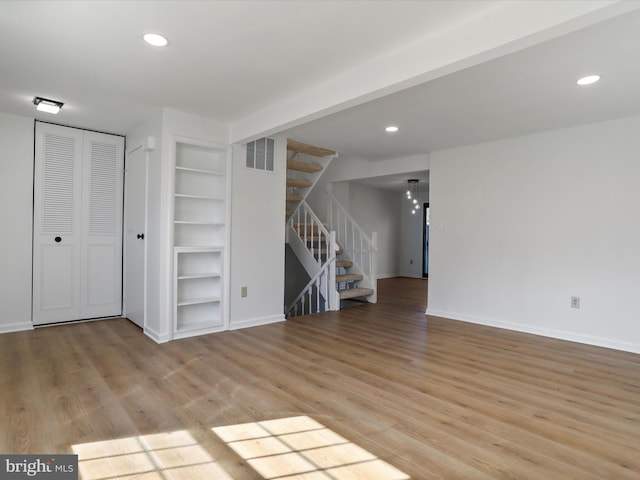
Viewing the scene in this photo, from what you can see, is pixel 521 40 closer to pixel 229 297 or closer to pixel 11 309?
pixel 229 297

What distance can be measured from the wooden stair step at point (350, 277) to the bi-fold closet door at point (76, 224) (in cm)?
314

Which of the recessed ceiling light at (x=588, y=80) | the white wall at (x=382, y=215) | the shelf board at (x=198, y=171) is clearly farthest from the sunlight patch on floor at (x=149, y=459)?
the white wall at (x=382, y=215)

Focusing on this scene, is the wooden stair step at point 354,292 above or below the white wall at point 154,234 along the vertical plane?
below

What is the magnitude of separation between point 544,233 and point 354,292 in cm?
278

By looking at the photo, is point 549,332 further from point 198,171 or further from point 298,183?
point 198,171

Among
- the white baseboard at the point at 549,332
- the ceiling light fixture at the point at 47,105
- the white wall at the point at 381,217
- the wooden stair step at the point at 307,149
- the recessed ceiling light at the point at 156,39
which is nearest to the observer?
the recessed ceiling light at the point at 156,39

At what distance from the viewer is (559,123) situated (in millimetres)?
3986

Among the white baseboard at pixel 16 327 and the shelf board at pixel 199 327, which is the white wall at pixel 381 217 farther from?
the white baseboard at pixel 16 327

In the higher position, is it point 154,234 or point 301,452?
point 154,234

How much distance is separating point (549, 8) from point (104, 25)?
250cm

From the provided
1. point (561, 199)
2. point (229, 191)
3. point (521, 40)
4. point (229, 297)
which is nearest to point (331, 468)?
point (521, 40)

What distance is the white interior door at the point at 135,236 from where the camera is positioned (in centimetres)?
425

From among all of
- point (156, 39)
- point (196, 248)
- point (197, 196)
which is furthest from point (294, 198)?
point (156, 39)

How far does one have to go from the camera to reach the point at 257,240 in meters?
4.56
